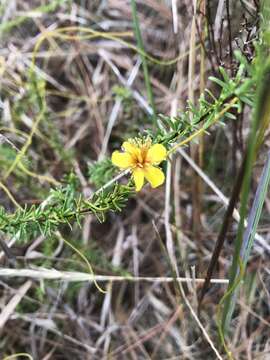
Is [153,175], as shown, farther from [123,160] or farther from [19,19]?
[19,19]

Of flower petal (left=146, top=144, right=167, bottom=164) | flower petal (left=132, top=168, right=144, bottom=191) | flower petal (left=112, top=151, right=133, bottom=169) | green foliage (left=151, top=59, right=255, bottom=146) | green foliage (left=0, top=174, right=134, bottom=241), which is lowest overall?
green foliage (left=0, top=174, right=134, bottom=241)

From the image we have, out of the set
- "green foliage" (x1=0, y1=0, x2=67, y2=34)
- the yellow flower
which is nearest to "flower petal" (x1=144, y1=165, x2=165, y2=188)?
the yellow flower

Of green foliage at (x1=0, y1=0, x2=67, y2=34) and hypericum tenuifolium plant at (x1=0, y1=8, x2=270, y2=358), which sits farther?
green foliage at (x1=0, y1=0, x2=67, y2=34)

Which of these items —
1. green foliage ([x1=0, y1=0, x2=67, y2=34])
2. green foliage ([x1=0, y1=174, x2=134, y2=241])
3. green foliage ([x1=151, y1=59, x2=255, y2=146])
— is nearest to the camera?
green foliage ([x1=151, y1=59, x2=255, y2=146])

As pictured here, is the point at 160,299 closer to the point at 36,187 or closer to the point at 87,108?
the point at 36,187

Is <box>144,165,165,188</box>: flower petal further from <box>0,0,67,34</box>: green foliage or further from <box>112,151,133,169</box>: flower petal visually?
<box>0,0,67,34</box>: green foliage

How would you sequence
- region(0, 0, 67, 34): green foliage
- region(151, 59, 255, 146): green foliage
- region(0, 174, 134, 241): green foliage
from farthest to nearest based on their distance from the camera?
region(0, 0, 67, 34): green foliage
region(0, 174, 134, 241): green foliage
region(151, 59, 255, 146): green foliage

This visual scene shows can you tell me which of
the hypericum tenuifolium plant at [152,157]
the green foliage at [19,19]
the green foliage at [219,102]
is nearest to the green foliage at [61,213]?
the hypericum tenuifolium plant at [152,157]

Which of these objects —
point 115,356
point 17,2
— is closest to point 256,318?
point 115,356

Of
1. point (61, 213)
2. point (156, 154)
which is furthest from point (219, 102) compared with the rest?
point (61, 213)
